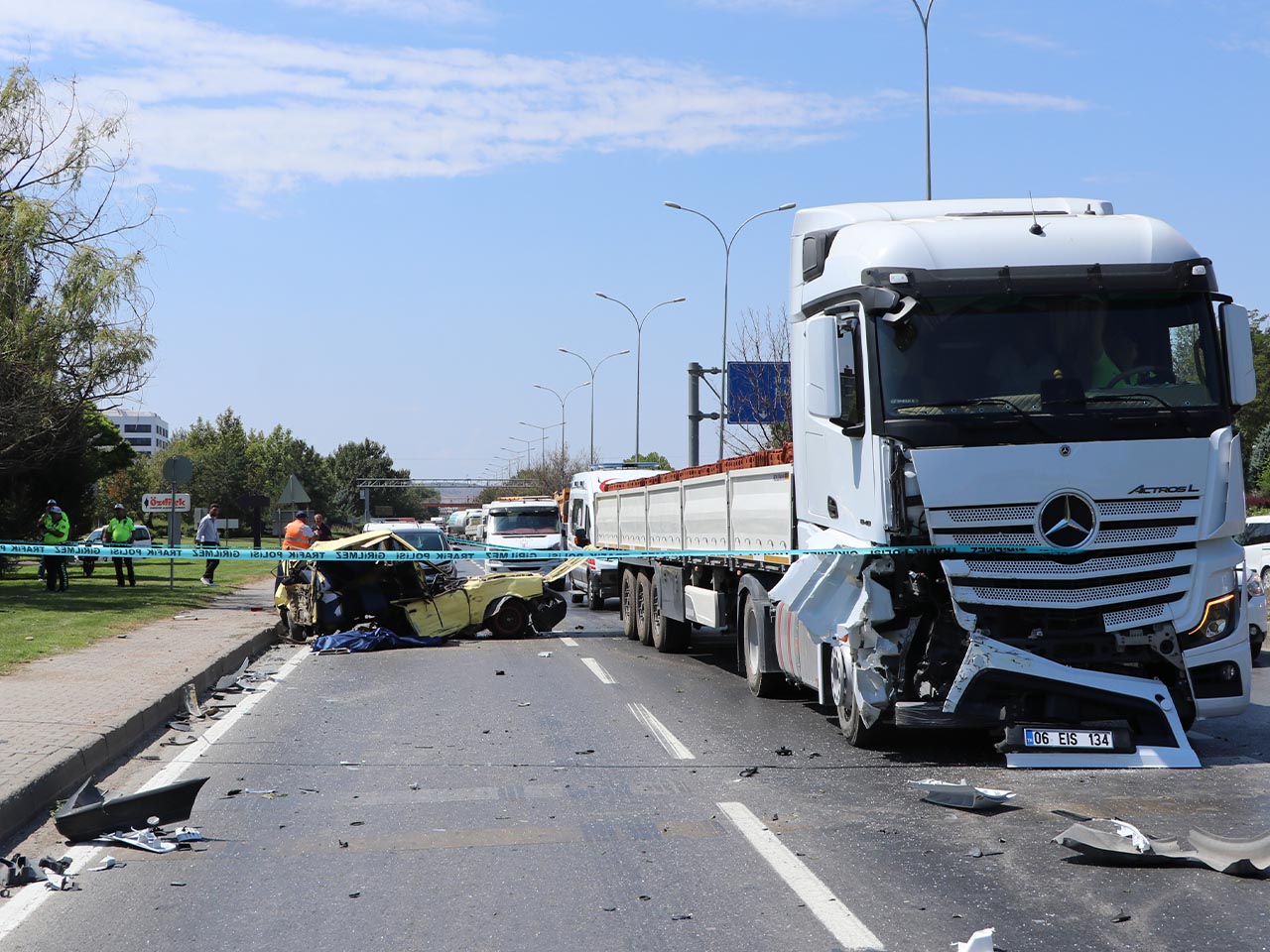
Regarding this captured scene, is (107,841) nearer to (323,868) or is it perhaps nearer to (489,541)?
(323,868)

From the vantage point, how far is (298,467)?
5148 inches

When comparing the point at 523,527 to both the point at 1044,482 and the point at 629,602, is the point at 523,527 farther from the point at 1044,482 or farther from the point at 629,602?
the point at 1044,482

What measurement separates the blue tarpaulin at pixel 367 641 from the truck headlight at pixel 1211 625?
1196cm

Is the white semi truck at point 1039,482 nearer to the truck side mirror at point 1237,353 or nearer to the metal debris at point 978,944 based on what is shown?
the truck side mirror at point 1237,353

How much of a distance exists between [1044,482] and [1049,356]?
2.84 feet

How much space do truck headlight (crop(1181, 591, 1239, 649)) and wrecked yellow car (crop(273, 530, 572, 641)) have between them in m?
12.0

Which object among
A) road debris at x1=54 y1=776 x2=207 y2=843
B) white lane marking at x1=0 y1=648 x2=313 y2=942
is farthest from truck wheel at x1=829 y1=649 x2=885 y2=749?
white lane marking at x1=0 y1=648 x2=313 y2=942

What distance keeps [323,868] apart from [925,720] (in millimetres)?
Answer: 3928

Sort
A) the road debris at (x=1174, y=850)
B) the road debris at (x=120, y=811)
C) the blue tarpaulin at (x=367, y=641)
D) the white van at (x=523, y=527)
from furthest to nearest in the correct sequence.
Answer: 1. the white van at (x=523, y=527)
2. the blue tarpaulin at (x=367, y=641)
3. the road debris at (x=120, y=811)
4. the road debris at (x=1174, y=850)

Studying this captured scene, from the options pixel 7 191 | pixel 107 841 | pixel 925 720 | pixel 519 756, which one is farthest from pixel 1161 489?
pixel 7 191

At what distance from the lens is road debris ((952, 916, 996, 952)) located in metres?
4.79

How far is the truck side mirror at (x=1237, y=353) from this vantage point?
8547 millimetres

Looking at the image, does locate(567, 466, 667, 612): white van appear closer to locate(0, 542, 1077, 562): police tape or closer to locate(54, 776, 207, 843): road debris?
locate(0, 542, 1077, 562): police tape

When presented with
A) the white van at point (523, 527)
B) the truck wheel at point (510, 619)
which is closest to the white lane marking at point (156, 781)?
the truck wheel at point (510, 619)
